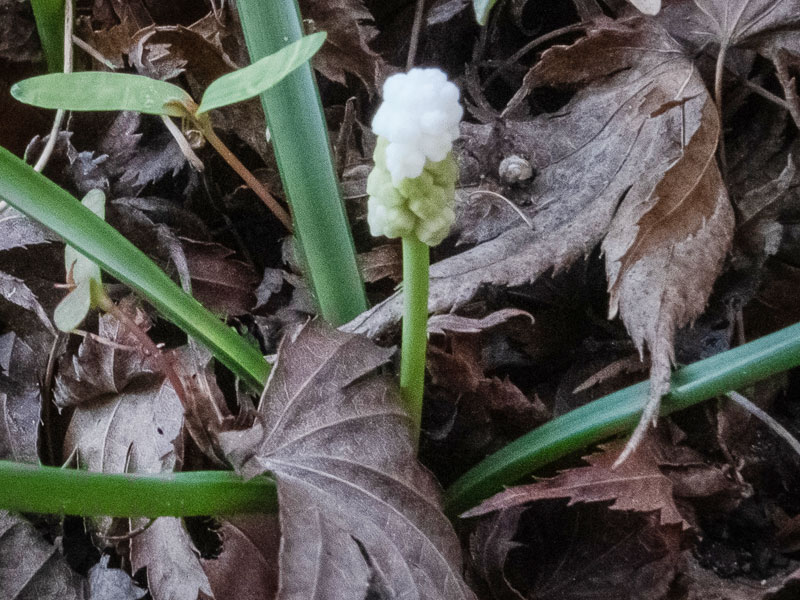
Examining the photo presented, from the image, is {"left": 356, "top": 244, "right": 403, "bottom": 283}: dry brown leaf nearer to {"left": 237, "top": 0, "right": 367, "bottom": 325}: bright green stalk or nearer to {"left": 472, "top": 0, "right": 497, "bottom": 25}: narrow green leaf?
{"left": 237, "top": 0, "right": 367, "bottom": 325}: bright green stalk

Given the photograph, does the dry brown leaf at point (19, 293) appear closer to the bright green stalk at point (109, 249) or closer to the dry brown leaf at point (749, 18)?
the bright green stalk at point (109, 249)

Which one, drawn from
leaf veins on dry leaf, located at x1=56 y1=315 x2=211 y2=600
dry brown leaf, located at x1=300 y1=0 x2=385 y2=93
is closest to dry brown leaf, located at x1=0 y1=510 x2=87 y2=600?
leaf veins on dry leaf, located at x1=56 y1=315 x2=211 y2=600

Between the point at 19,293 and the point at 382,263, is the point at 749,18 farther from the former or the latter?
the point at 19,293

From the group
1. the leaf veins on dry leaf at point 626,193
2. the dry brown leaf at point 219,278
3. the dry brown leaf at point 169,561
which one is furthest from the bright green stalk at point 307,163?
the dry brown leaf at point 169,561

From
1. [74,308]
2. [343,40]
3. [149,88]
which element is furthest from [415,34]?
[74,308]

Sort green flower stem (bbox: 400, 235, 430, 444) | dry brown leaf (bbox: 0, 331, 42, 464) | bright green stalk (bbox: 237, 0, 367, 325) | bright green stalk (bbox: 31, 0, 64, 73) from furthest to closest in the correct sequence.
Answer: bright green stalk (bbox: 31, 0, 64, 73)
dry brown leaf (bbox: 0, 331, 42, 464)
bright green stalk (bbox: 237, 0, 367, 325)
green flower stem (bbox: 400, 235, 430, 444)

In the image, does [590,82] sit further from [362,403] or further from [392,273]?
[362,403]
